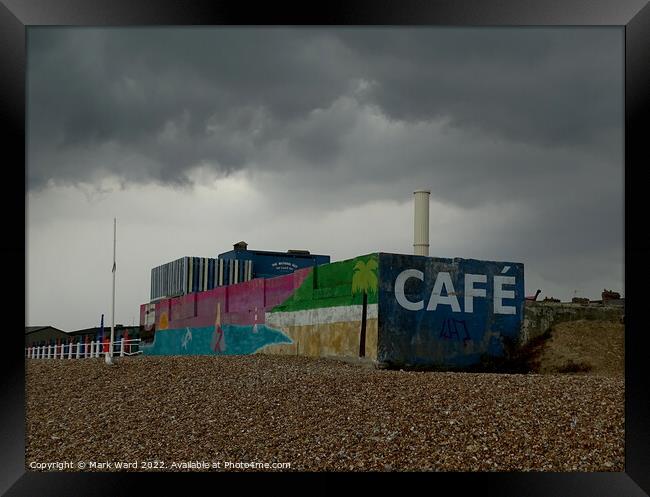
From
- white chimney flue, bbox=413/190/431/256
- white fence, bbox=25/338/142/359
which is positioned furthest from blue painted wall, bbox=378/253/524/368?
white fence, bbox=25/338/142/359

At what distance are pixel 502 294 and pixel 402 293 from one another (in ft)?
13.3

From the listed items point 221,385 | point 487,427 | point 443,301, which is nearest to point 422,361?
point 443,301

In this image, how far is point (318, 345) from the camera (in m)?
23.0

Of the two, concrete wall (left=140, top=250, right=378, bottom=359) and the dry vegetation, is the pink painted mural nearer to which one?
concrete wall (left=140, top=250, right=378, bottom=359)

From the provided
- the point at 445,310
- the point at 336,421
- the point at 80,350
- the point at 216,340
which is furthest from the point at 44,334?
the point at 336,421

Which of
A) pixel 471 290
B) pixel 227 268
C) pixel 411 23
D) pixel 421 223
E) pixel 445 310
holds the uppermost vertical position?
pixel 421 223

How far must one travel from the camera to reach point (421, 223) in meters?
24.8

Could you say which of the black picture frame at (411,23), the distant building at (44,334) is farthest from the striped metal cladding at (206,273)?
the black picture frame at (411,23)

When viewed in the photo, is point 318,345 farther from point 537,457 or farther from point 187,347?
point 187,347

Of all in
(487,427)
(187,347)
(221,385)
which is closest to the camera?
(487,427)

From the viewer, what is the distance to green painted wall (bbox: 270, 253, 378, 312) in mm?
20656

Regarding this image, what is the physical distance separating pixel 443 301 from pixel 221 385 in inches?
359

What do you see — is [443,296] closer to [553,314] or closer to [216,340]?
[553,314]

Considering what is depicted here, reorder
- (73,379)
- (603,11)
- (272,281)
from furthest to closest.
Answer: (272,281) → (73,379) → (603,11)
